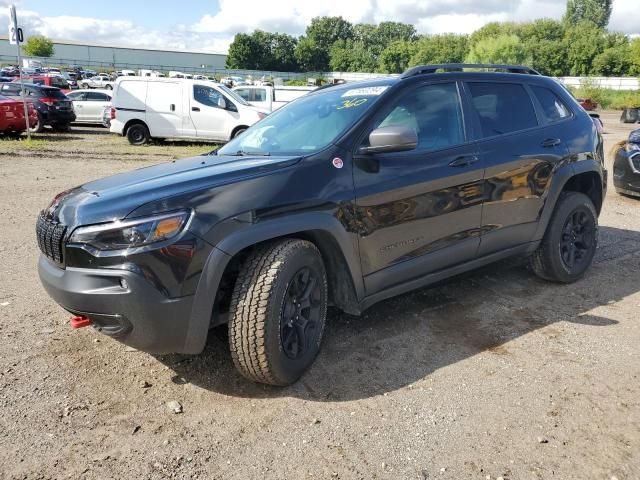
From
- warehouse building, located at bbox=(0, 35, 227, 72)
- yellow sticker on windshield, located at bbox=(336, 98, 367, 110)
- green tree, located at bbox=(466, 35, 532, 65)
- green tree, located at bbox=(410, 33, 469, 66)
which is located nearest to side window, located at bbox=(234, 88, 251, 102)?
yellow sticker on windshield, located at bbox=(336, 98, 367, 110)

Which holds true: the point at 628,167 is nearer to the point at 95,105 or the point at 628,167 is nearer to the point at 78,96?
the point at 95,105

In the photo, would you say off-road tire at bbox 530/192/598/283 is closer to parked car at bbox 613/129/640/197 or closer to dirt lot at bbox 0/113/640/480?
dirt lot at bbox 0/113/640/480

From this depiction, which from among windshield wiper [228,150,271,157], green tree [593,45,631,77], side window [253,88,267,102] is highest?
green tree [593,45,631,77]

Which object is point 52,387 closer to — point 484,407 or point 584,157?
point 484,407

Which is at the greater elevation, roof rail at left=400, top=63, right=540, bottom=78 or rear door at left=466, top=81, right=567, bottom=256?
roof rail at left=400, top=63, right=540, bottom=78

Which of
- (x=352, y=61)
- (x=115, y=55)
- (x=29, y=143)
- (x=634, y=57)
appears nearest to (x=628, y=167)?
(x=29, y=143)

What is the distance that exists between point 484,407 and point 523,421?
21cm

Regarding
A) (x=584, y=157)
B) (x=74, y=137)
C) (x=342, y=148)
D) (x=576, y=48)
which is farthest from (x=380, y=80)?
(x=576, y=48)

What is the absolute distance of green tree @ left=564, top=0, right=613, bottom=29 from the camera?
4178 inches

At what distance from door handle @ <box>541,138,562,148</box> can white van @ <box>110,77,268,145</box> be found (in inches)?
435

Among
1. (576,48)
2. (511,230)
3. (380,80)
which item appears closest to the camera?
(380,80)

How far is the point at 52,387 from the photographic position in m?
3.28

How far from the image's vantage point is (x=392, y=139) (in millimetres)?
3354

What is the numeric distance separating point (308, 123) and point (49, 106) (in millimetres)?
16778
